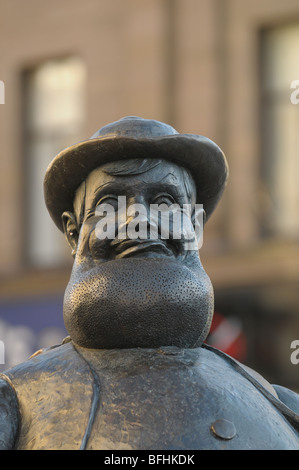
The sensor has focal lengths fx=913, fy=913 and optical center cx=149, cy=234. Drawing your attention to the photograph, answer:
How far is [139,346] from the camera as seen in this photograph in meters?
2.65

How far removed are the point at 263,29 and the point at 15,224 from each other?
4.05 metres

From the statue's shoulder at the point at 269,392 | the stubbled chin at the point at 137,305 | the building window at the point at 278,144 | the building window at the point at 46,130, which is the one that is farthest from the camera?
the building window at the point at 46,130

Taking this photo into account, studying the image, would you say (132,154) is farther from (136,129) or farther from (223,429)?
(223,429)

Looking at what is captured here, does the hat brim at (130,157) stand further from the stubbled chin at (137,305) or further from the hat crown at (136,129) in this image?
the stubbled chin at (137,305)

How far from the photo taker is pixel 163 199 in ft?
9.22

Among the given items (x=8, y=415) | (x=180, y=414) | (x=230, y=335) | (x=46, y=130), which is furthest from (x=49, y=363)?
(x=46, y=130)

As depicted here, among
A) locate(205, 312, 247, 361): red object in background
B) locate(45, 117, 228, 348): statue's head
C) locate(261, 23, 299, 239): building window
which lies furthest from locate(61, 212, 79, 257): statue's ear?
locate(261, 23, 299, 239): building window

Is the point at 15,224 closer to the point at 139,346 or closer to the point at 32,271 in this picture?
the point at 32,271

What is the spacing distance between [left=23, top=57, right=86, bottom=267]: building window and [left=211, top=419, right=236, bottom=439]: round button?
30.8 ft

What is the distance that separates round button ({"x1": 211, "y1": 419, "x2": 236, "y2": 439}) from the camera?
2439 millimetres

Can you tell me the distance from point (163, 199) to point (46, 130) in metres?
9.50

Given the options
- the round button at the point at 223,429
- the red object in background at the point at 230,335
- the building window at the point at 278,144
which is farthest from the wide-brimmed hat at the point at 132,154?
the building window at the point at 278,144

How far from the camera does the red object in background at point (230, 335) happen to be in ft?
32.6

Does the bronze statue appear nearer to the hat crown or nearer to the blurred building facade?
the hat crown
